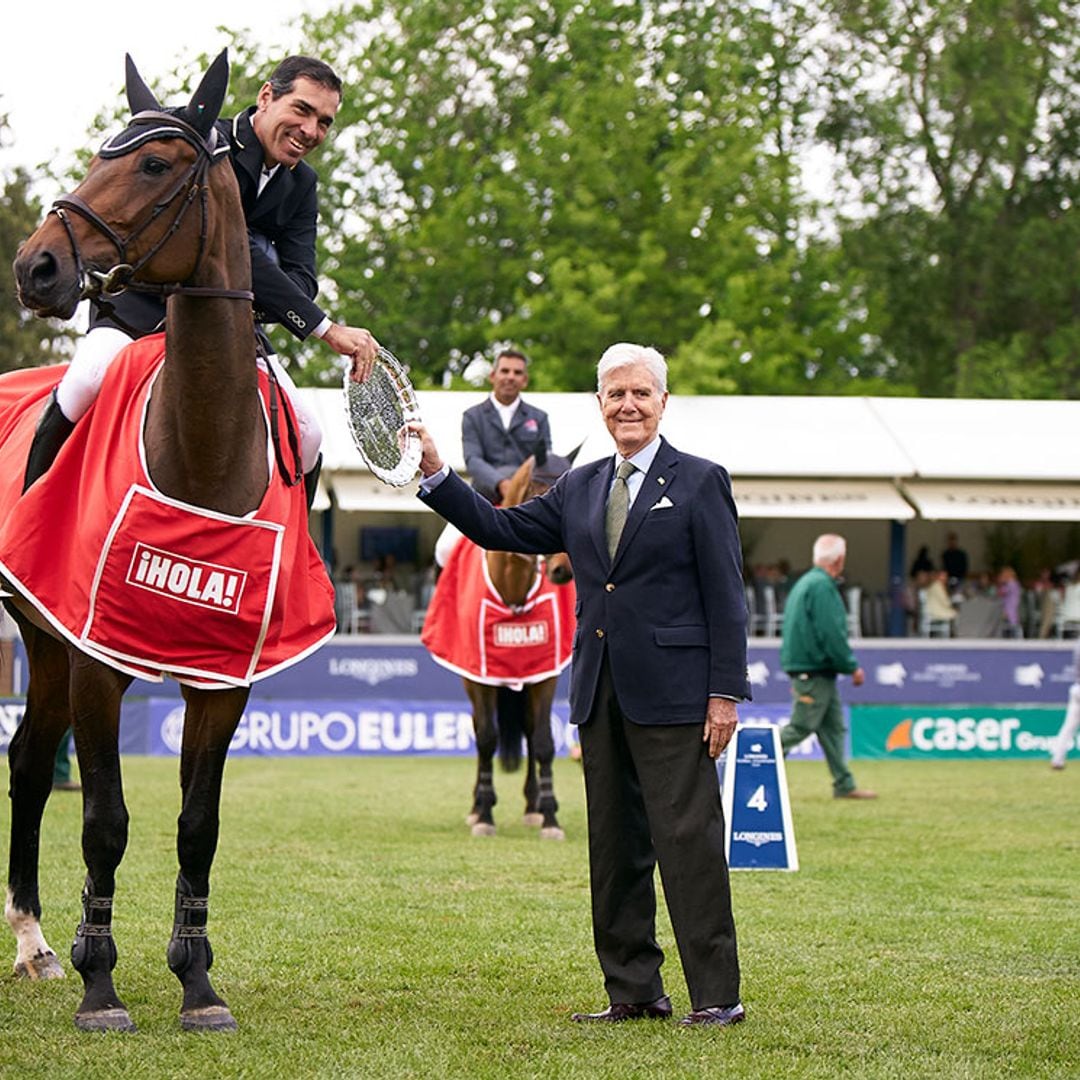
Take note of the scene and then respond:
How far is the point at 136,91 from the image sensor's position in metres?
5.96

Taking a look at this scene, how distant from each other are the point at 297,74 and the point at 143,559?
5.97 feet

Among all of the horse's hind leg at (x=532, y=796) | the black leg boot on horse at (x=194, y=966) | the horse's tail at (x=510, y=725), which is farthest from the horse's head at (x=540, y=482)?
the black leg boot on horse at (x=194, y=966)

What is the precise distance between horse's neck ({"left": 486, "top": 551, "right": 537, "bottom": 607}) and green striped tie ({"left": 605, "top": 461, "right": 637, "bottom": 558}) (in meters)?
6.06

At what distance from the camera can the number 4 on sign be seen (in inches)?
409

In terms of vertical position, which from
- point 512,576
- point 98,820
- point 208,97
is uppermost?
point 208,97

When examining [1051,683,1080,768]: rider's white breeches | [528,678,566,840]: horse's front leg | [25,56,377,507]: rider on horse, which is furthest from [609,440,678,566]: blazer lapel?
[1051,683,1080,768]: rider's white breeches

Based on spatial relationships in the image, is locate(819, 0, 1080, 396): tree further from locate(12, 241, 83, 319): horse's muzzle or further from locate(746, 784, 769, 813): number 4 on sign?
locate(12, 241, 83, 319): horse's muzzle

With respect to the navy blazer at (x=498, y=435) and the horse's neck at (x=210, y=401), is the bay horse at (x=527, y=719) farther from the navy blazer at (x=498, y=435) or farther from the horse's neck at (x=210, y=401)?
the horse's neck at (x=210, y=401)

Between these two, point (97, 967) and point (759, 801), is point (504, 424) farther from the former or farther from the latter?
point (97, 967)

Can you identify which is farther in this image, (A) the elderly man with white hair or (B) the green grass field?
(A) the elderly man with white hair

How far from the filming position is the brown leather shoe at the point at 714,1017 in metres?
6.09

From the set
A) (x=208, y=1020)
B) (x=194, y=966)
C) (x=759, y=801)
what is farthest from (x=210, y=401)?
(x=759, y=801)

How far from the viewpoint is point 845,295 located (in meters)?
39.2

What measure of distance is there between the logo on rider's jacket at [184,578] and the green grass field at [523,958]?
4.82 ft
